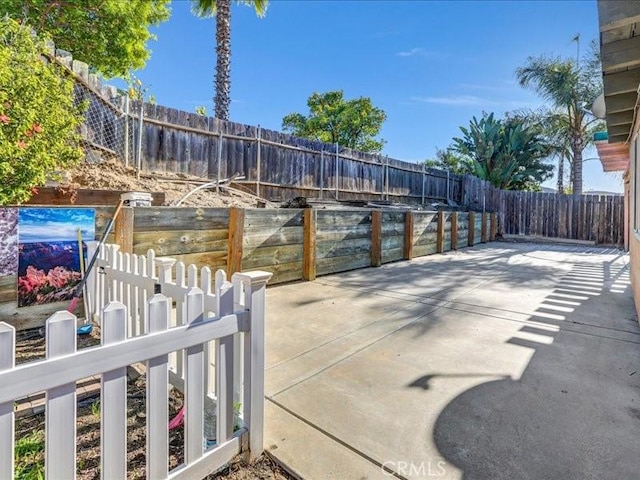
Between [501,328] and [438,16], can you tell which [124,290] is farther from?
[438,16]

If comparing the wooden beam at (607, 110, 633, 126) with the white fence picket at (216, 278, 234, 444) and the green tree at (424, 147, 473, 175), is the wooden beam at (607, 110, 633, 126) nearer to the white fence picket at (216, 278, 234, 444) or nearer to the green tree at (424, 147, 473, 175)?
the white fence picket at (216, 278, 234, 444)

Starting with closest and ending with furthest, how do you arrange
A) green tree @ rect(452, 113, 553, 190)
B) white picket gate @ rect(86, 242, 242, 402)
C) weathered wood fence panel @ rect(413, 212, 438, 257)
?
white picket gate @ rect(86, 242, 242, 402), weathered wood fence panel @ rect(413, 212, 438, 257), green tree @ rect(452, 113, 553, 190)

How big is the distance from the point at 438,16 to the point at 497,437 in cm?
1260

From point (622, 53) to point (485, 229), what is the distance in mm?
9965

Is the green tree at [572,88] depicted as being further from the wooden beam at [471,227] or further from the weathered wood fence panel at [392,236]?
the weathered wood fence panel at [392,236]

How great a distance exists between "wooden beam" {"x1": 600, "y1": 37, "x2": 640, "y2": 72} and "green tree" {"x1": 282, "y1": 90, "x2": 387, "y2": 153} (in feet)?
66.9

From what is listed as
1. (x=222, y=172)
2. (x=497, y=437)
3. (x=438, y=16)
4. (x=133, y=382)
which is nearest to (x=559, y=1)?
(x=438, y=16)

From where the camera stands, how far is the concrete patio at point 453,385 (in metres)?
1.51

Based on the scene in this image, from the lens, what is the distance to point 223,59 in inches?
373

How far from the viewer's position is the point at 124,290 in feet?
8.29

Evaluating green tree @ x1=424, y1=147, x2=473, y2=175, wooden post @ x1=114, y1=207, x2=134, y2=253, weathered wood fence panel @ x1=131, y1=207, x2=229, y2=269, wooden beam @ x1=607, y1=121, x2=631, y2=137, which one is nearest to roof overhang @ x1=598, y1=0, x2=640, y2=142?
wooden beam @ x1=607, y1=121, x2=631, y2=137

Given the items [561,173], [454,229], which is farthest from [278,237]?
[561,173]

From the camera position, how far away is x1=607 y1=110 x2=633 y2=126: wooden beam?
13.7 ft

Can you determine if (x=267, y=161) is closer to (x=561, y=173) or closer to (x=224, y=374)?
(x=224, y=374)
